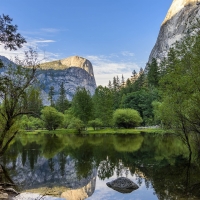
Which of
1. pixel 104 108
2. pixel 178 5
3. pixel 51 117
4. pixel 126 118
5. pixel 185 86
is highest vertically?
pixel 178 5

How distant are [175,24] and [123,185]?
149 m

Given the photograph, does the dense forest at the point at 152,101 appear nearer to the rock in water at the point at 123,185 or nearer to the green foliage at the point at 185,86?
the green foliage at the point at 185,86

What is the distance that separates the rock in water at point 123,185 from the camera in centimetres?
1690

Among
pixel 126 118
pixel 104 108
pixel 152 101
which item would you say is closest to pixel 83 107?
pixel 104 108

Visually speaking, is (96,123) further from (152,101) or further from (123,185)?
(123,185)

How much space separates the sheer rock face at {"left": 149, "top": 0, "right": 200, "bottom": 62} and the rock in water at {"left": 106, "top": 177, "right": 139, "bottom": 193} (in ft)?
438

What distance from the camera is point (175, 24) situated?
150m

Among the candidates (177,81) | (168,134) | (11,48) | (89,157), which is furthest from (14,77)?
(168,134)

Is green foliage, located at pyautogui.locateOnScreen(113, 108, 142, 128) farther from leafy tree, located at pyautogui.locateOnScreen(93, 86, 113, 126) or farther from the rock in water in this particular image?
the rock in water

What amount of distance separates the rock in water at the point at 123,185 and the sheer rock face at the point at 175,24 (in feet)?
438

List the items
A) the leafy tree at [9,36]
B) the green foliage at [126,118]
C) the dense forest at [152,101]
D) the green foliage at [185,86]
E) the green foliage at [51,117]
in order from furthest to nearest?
the green foliage at [51,117] → the green foliage at [126,118] → the dense forest at [152,101] → the green foliage at [185,86] → the leafy tree at [9,36]

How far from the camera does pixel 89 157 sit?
99.6 feet

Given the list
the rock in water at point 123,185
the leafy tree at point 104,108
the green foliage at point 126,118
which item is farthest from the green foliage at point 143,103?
the rock in water at point 123,185

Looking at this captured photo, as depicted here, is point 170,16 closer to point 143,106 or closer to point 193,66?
point 143,106
